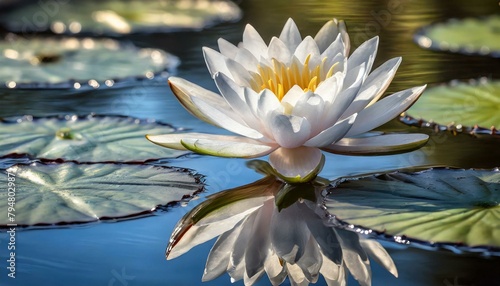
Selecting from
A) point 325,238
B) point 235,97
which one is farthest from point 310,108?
point 325,238

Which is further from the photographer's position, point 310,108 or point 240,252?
point 310,108

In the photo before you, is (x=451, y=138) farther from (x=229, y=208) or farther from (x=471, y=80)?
(x=229, y=208)

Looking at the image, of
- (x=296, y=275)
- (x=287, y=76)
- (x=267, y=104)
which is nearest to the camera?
(x=296, y=275)

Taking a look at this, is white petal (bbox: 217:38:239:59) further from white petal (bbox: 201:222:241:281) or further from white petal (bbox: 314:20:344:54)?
white petal (bbox: 201:222:241:281)

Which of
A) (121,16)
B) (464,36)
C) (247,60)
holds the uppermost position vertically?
(121,16)

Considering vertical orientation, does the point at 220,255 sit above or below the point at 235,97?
below


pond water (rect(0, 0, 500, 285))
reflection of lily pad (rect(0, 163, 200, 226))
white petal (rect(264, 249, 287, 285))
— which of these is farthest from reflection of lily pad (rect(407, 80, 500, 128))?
white petal (rect(264, 249, 287, 285))

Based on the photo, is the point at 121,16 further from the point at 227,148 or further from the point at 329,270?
the point at 329,270

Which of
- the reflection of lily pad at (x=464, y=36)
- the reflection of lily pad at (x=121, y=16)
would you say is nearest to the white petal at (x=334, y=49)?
the reflection of lily pad at (x=464, y=36)
